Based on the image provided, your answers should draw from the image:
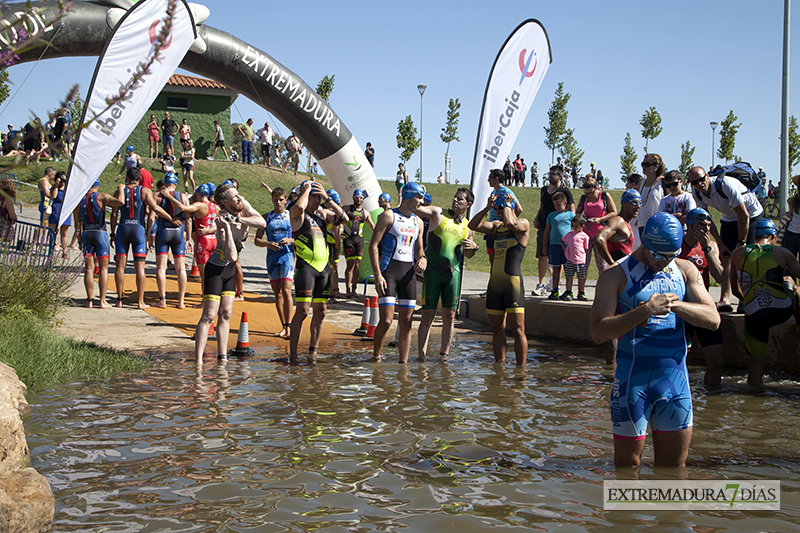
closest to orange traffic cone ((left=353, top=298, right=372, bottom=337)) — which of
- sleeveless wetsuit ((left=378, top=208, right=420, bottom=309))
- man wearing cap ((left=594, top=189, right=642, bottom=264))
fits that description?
sleeveless wetsuit ((left=378, top=208, right=420, bottom=309))

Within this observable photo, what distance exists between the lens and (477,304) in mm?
12508

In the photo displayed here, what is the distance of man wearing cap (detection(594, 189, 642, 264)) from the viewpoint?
7832mm

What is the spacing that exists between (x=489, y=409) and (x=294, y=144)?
72.1 feet

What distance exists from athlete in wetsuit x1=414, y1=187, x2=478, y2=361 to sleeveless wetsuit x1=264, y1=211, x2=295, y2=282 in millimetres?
1922

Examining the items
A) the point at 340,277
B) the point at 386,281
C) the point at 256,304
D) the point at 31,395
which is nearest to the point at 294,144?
the point at 340,277

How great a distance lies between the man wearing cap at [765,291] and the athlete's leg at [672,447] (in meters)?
3.28

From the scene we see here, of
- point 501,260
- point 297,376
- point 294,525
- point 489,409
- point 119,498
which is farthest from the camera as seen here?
point 501,260

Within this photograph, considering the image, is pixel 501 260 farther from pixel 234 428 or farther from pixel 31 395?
pixel 31 395

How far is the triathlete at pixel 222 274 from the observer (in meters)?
7.68

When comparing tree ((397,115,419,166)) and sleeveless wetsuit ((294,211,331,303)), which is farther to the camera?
tree ((397,115,419,166))

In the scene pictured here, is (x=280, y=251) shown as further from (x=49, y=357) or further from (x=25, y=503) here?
(x=25, y=503)

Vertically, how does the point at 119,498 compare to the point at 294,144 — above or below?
below

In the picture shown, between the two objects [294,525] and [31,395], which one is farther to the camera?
[31,395]

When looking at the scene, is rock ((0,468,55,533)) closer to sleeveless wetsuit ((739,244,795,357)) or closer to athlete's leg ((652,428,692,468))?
athlete's leg ((652,428,692,468))
